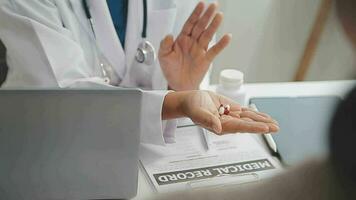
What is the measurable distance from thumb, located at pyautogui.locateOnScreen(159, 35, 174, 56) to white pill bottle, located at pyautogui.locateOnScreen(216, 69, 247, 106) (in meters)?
0.13

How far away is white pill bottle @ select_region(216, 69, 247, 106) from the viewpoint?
1.09m

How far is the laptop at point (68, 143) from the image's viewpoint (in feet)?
2.24

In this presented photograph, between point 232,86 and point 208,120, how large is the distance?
251 mm

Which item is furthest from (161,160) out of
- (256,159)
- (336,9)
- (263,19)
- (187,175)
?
(263,19)

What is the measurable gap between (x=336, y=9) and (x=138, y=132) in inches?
17.6

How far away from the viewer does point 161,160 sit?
96 centimetres

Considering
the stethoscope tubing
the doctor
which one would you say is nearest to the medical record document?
the doctor

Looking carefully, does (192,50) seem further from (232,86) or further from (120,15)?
(120,15)

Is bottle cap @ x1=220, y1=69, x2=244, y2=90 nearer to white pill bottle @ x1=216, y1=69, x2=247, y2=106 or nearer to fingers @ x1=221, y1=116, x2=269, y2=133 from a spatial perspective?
white pill bottle @ x1=216, y1=69, x2=247, y2=106

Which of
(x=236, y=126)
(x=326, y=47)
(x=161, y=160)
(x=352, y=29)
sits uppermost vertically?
(x=352, y=29)

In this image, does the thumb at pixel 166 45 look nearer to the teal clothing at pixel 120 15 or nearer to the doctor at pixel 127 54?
the doctor at pixel 127 54

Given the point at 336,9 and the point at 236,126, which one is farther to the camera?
the point at 236,126

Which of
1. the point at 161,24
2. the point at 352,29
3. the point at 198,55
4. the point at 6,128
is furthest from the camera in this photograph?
the point at 161,24

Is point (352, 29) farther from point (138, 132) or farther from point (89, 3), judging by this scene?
point (89, 3)
